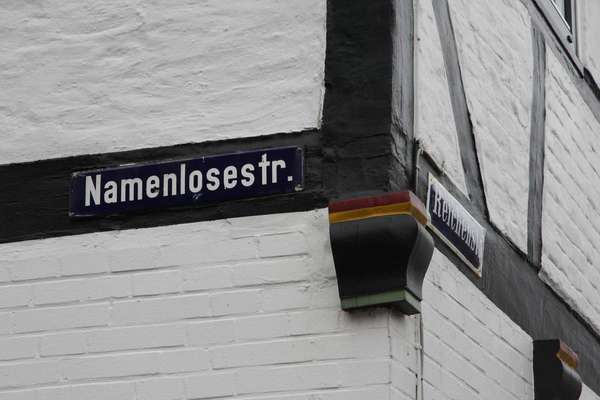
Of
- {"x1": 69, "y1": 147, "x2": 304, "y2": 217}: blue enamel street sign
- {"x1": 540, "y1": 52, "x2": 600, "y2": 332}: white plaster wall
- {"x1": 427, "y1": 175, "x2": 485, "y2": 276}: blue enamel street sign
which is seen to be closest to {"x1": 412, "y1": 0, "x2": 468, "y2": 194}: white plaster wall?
{"x1": 427, "y1": 175, "x2": 485, "y2": 276}: blue enamel street sign

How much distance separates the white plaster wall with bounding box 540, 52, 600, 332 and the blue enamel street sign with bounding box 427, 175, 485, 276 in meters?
1.09

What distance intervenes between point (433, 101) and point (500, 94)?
3.43ft

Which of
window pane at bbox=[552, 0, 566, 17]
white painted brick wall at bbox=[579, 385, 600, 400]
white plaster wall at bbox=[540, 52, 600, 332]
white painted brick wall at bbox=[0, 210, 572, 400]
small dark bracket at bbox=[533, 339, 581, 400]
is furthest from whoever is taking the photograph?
window pane at bbox=[552, 0, 566, 17]

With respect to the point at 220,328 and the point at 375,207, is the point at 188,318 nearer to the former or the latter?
the point at 220,328

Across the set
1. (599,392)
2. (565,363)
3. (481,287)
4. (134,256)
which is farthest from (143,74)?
(599,392)

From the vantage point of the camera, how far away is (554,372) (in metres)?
7.28

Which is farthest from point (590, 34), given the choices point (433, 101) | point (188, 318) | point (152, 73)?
point (188, 318)

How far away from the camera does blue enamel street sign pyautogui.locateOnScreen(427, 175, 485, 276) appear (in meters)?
6.21

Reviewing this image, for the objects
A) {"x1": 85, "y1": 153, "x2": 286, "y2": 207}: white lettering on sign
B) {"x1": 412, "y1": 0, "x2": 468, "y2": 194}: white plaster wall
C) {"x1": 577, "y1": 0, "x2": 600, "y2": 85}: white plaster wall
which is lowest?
{"x1": 85, "y1": 153, "x2": 286, "y2": 207}: white lettering on sign

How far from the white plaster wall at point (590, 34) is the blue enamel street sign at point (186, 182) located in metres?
3.38

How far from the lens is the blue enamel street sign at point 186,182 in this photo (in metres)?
Answer: 5.96

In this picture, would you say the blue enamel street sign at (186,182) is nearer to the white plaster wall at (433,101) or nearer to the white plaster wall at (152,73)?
the white plaster wall at (152,73)

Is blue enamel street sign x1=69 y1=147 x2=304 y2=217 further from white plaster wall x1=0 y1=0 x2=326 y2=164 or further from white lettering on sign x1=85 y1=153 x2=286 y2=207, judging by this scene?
white plaster wall x1=0 y1=0 x2=326 y2=164

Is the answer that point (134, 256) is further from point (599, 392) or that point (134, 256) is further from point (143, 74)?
point (599, 392)
